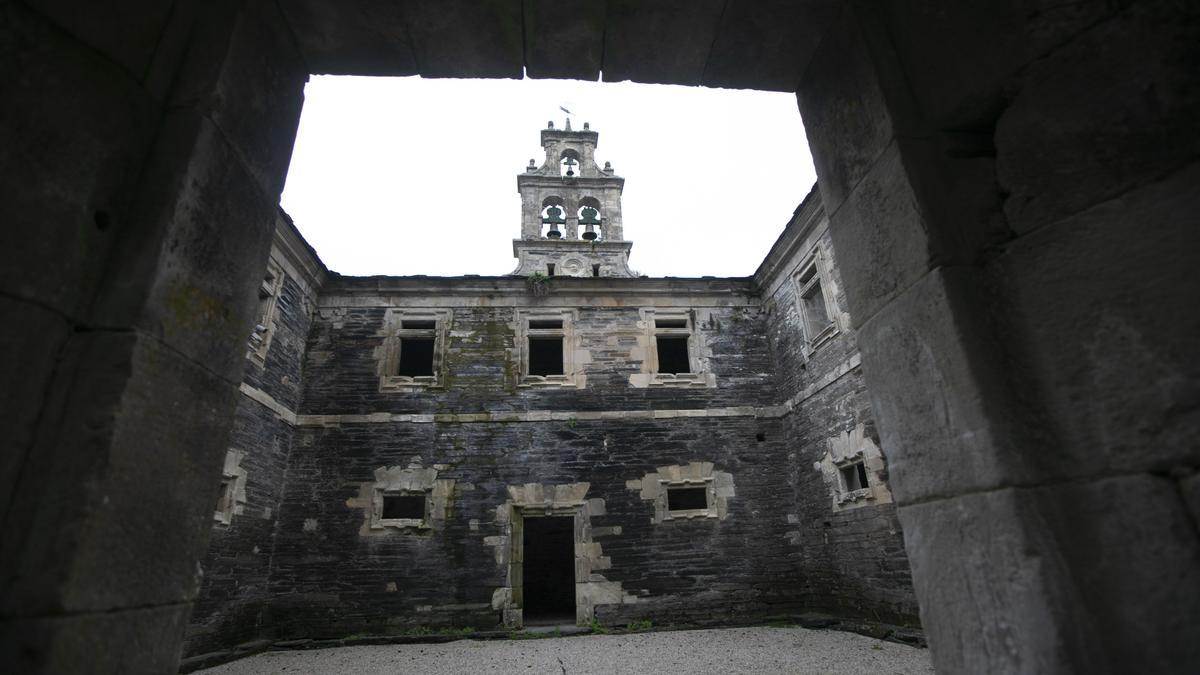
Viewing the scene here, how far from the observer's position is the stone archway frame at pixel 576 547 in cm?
945

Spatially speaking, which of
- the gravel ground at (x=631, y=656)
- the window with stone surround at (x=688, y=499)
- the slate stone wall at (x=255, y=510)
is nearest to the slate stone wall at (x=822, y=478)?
the gravel ground at (x=631, y=656)

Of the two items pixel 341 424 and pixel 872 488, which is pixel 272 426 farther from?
pixel 872 488

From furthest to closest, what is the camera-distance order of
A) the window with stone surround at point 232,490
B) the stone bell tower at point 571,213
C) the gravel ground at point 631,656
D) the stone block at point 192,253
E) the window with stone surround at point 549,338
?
the stone bell tower at point 571,213, the window with stone surround at point 549,338, the window with stone surround at point 232,490, the gravel ground at point 631,656, the stone block at point 192,253

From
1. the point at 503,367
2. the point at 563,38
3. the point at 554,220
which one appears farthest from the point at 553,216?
the point at 563,38

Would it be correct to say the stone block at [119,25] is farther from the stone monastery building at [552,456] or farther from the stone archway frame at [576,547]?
the stone archway frame at [576,547]

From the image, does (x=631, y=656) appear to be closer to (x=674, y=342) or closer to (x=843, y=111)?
(x=674, y=342)

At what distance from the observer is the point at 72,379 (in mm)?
1409

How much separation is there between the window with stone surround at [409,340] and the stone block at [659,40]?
925cm

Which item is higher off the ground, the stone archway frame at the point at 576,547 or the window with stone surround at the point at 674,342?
the window with stone surround at the point at 674,342

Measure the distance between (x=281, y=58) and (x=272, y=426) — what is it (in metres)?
8.86

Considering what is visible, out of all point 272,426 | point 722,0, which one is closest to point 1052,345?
point 722,0

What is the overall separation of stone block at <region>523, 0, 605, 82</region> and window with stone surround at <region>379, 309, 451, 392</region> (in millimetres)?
9149

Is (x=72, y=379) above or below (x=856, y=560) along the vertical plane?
above

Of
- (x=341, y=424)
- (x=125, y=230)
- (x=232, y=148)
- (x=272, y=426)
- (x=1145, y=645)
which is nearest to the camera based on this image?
(x=1145, y=645)
